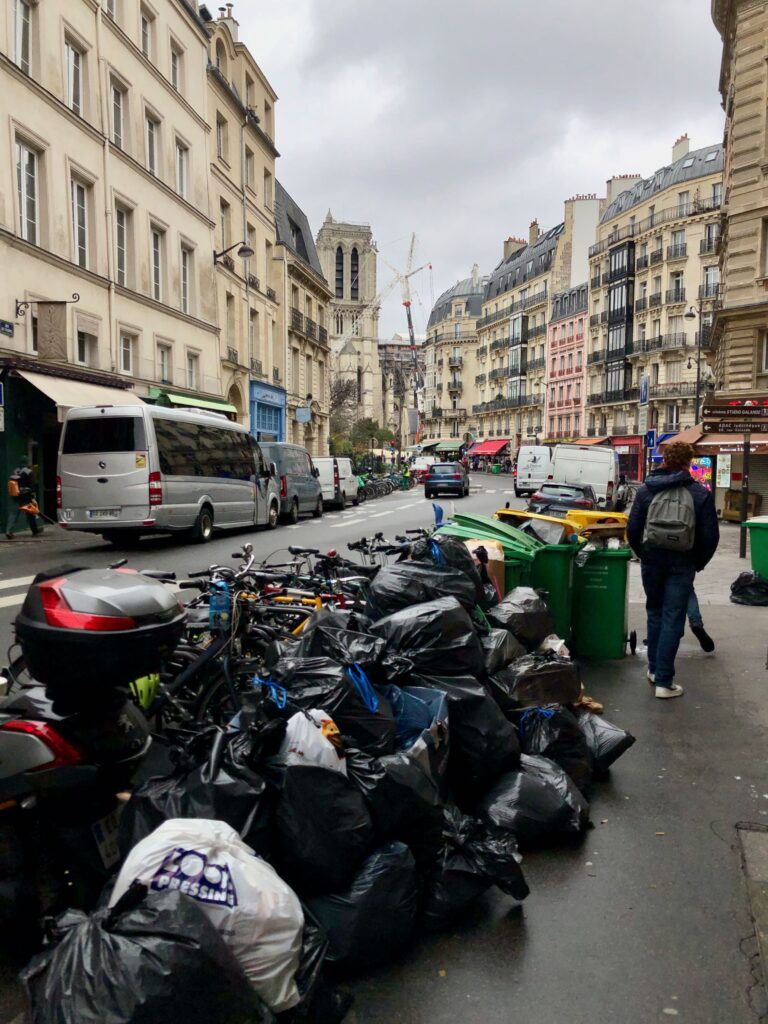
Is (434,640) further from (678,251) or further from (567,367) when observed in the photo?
(567,367)

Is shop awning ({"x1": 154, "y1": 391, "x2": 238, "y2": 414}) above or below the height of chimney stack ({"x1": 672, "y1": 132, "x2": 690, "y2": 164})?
below

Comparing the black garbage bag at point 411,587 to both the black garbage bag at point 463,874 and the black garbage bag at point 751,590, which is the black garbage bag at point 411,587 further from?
the black garbage bag at point 751,590

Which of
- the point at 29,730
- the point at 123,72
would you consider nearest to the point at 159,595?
the point at 29,730

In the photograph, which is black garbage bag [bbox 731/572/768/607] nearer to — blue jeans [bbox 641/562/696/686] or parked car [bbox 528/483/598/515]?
blue jeans [bbox 641/562/696/686]

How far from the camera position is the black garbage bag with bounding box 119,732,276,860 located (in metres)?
2.58

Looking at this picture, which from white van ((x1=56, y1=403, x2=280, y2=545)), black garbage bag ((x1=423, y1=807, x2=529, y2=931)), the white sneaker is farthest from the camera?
white van ((x1=56, y1=403, x2=280, y2=545))

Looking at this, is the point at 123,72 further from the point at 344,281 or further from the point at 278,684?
the point at 344,281

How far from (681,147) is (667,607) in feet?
205

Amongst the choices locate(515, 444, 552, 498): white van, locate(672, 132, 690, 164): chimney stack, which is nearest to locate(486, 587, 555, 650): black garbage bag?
locate(515, 444, 552, 498): white van

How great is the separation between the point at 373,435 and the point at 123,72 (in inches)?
2102

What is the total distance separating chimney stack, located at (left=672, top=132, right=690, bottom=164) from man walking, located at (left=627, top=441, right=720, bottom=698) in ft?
199

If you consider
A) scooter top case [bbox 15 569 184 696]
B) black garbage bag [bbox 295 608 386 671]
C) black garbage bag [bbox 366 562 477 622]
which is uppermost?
scooter top case [bbox 15 569 184 696]

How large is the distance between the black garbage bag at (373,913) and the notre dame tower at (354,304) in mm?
113041

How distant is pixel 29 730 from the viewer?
271 centimetres
